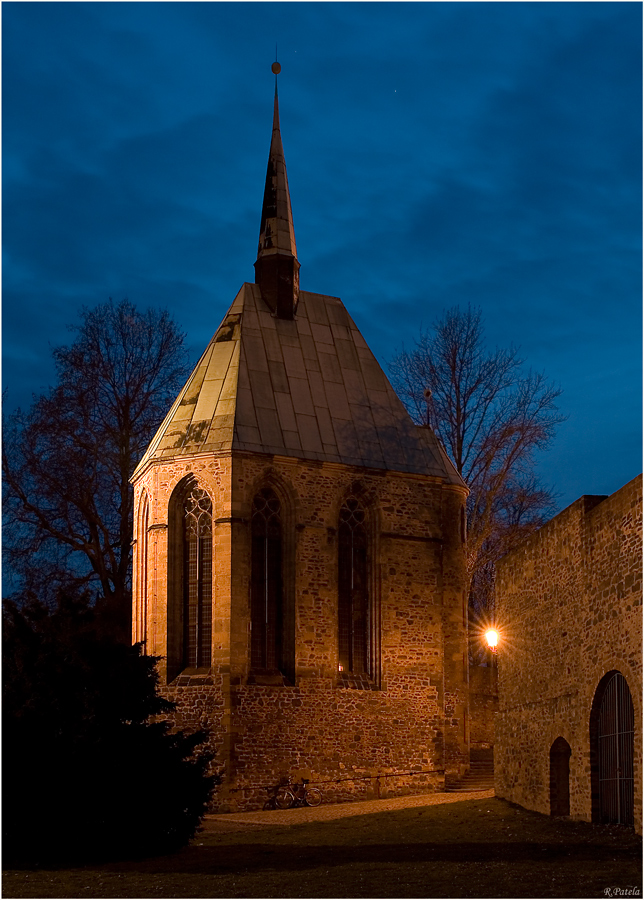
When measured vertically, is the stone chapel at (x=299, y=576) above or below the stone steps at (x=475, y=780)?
above

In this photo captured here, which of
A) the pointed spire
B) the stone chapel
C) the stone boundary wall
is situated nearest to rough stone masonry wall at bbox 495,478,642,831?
the stone chapel

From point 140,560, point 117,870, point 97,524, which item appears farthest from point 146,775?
point 97,524

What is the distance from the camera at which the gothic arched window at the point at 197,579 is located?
25281 millimetres

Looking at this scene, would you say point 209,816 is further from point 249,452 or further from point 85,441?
point 85,441

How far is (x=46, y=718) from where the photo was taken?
1633cm

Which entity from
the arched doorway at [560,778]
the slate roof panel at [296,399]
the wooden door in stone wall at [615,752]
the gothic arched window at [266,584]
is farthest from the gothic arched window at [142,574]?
the wooden door in stone wall at [615,752]

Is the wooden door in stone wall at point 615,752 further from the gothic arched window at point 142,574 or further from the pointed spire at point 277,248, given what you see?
the pointed spire at point 277,248

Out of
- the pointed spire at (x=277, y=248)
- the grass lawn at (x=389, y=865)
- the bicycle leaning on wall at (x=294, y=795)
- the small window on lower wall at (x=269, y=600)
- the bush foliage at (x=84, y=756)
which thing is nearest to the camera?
the grass lawn at (x=389, y=865)

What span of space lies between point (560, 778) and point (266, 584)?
8355mm

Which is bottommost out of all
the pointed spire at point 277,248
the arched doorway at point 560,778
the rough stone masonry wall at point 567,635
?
the arched doorway at point 560,778

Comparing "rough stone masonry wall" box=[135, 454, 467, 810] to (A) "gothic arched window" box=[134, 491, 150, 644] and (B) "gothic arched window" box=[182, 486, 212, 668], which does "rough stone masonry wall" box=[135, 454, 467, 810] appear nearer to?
(A) "gothic arched window" box=[134, 491, 150, 644]

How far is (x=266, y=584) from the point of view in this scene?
1003 inches

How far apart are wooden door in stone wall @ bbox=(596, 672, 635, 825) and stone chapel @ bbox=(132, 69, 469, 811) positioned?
885 cm

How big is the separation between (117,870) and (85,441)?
17139 millimetres
